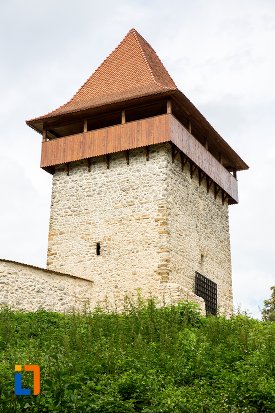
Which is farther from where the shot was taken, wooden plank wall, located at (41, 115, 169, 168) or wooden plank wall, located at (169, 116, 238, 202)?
wooden plank wall, located at (169, 116, 238, 202)

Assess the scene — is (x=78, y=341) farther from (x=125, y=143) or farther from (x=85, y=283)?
(x=125, y=143)

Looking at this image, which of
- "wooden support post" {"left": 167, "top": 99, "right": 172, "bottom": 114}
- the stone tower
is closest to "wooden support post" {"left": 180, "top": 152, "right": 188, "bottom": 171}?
the stone tower

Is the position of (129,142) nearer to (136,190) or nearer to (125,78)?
(136,190)

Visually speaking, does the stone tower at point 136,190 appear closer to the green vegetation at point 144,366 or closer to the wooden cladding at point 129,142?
the wooden cladding at point 129,142

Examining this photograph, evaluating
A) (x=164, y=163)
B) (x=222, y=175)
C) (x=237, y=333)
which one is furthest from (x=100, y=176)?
(x=237, y=333)

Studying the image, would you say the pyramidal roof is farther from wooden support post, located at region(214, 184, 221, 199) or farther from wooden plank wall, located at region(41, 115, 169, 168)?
wooden support post, located at region(214, 184, 221, 199)

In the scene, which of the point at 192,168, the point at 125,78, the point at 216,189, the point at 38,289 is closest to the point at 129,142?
the point at 192,168

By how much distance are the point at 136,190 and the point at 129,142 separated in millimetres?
1389

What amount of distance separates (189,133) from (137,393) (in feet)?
40.3

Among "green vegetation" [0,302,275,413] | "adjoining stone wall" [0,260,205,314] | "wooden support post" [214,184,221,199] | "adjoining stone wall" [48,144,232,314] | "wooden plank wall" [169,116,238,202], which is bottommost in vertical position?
"green vegetation" [0,302,275,413]

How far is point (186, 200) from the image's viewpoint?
18.8 meters

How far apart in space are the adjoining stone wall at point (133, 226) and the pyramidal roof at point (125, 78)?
1.78 m

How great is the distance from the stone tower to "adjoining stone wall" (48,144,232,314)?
0.03 m

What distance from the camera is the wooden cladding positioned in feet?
59.0
